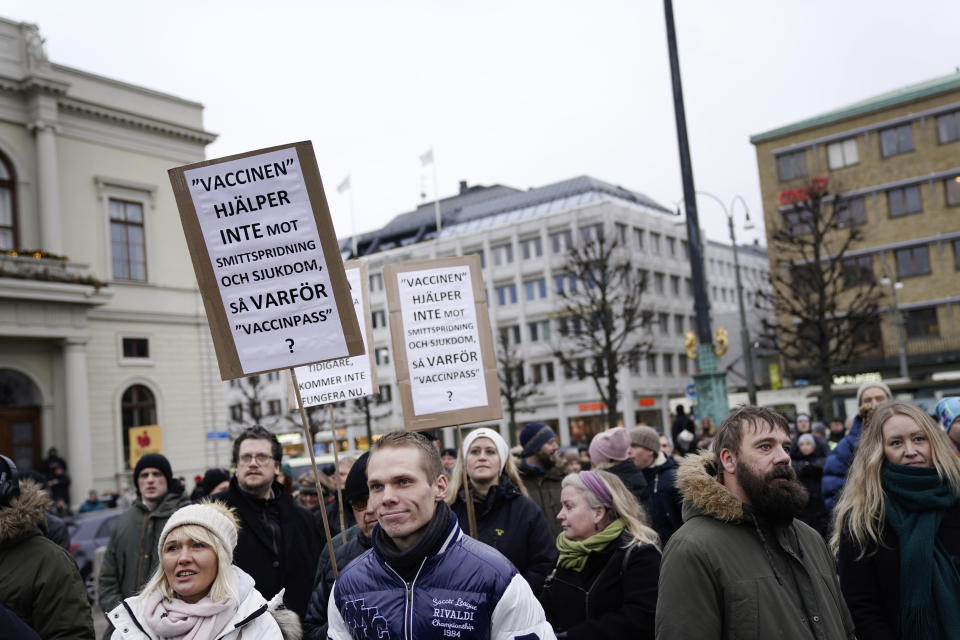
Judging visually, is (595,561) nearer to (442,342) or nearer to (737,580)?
(737,580)

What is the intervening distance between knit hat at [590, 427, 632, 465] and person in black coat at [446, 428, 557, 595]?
82 centimetres

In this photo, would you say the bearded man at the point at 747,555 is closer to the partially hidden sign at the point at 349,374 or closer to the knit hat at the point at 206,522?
the knit hat at the point at 206,522

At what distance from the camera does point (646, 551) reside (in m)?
4.27

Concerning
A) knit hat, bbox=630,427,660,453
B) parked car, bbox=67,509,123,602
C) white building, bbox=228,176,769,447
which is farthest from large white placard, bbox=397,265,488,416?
white building, bbox=228,176,769,447

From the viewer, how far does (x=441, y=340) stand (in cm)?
632

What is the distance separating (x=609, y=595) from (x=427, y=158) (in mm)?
65013

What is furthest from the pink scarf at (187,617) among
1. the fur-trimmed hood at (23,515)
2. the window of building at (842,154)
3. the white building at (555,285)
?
the window of building at (842,154)

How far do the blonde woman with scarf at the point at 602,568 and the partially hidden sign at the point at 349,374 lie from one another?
2.77 meters

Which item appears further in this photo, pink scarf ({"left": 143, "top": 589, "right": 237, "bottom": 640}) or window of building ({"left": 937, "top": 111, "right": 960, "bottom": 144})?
window of building ({"left": 937, "top": 111, "right": 960, "bottom": 144})

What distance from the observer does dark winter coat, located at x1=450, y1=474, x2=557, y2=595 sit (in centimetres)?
527

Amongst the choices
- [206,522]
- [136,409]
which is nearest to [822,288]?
[136,409]

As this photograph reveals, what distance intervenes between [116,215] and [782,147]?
39.9m

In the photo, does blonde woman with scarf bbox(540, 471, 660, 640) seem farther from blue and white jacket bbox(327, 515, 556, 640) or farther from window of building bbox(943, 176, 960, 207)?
window of building bbox(943, 176, 960, 207)

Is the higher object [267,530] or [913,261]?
[913,261]
